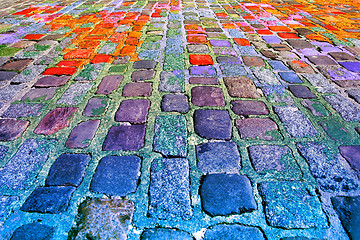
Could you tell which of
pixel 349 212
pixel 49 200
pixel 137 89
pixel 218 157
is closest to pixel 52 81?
pixel 137 89

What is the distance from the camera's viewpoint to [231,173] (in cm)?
142

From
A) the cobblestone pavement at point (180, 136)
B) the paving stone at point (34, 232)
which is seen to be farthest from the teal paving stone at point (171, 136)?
the paving stone at point (34, 232)

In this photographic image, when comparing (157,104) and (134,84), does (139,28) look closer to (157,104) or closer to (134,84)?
(134,84)

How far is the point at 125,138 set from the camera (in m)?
1.69

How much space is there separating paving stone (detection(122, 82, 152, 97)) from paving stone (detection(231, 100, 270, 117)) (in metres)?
0.89

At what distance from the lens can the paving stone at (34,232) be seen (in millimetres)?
1123

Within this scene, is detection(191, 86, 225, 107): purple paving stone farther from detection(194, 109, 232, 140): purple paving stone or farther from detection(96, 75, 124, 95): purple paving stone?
detection(96, 75, 124, 95): purple paving stone

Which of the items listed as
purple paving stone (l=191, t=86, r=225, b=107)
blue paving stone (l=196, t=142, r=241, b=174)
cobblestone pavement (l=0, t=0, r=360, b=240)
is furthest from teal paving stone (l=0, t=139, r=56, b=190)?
purple paving stone (l=191, t=86, r=225, b=107)

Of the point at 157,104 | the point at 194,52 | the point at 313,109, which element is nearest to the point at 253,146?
the point at 313,109

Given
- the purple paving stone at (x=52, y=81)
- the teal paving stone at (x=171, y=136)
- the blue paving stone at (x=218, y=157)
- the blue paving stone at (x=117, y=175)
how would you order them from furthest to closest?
the purple paving stone at (x=52, y=81) → the teal paving stone at (x=171, y=136) → the blue paving stone at (x=218, y=157) → the blue paving stone at (x=117, y=175)

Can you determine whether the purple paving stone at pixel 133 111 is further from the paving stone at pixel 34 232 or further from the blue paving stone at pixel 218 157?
the paving stone at pixel 34 232

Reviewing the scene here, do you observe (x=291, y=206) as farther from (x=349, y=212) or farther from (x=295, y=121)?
(x=295, y=121)

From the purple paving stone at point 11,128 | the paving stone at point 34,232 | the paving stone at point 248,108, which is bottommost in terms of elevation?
the paving stone at point 34,232

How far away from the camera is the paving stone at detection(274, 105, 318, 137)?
172 cm
